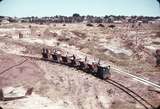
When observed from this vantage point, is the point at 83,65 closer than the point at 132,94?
No

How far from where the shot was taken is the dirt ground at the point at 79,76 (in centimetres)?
2367

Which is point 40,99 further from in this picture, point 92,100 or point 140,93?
point 140,93

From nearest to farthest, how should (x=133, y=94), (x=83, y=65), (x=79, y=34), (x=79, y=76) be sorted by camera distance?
1. (x=133, y=94)
2. (x=79, y=76)
3. (x=83, y=65)
4. (x=79, y=34)

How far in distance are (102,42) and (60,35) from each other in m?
11.4

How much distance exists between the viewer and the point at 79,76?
32.1 metres

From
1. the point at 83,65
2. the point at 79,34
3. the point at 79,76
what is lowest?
the point at 79,76

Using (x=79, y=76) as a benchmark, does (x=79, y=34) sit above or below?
above

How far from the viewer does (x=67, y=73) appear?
109ft

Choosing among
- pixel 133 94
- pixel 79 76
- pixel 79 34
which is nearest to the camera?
pixel 133 94

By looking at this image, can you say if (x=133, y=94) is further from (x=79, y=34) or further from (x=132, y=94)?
(x=79, y=34)

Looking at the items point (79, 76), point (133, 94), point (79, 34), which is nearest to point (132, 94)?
point (133, 94)

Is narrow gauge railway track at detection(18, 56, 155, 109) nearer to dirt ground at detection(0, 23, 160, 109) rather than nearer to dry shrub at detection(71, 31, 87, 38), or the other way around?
dirt ground at detection(0, 23, 160, 109)

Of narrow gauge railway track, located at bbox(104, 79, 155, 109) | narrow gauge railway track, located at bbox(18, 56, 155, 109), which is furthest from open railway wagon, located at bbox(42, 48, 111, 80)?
narrow gauge railway track, located at bbox(104, 79, 155, 109)

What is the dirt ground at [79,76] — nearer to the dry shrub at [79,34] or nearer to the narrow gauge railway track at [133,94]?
the narrow gauge railway track at [133,94]
